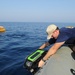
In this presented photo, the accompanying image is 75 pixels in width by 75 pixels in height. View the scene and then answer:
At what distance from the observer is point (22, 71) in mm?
6484

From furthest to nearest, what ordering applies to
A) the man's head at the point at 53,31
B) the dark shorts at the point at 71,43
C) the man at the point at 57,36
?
1. the dark shorts at the point at 71,43
2. the man's head at the point at 53,31
3. the man at the point at 57,36

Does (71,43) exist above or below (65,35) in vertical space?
below

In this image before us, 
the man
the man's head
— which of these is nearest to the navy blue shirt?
the man

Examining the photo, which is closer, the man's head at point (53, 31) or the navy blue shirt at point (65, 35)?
the navy blue shirt at point (65, 35)

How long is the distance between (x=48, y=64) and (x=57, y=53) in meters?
0.69

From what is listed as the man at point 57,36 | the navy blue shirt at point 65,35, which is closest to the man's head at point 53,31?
the man at point 57,36

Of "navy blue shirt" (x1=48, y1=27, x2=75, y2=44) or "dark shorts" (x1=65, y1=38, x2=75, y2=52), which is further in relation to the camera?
"dark shorts" (x1=65, y1=38, x2=75, y2=52)

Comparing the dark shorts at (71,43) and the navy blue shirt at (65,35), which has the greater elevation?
the navy blue shirt at (65,35)

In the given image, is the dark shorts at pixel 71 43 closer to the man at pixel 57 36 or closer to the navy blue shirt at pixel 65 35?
the man at pixel 57 36

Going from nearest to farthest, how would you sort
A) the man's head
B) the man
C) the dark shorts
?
the man
the man's head
the dark shorts

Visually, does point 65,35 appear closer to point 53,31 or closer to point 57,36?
point 57,36

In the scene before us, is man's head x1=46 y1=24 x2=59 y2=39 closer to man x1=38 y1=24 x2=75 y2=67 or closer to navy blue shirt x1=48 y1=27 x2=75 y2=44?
man x1=38 y1=24 x2=75 y2=67

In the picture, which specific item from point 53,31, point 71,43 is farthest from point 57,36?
point 71,43


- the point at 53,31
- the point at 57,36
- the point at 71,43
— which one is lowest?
the point at 71,43
